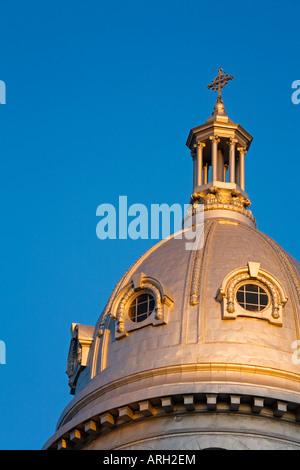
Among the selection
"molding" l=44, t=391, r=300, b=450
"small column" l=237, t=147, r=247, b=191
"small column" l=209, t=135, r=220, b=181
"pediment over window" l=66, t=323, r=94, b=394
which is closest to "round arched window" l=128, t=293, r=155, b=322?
"pediment over window" l=66, t=323, r=94, b=394

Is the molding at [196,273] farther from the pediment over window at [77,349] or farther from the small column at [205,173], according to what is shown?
the small column at [205,173]

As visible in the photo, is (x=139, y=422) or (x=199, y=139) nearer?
(x=139, y=422)


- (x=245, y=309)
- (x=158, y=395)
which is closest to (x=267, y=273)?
(x=245, y=309)

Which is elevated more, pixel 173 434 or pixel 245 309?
pixel 245 309

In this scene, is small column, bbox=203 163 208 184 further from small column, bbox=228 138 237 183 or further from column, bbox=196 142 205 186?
small column, bbox=228 138 237 183

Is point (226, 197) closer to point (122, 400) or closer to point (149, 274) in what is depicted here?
point (149, 274)

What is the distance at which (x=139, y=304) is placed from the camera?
73.7 m

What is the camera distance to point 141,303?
7362cm

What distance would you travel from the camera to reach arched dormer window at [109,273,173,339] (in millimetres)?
72562

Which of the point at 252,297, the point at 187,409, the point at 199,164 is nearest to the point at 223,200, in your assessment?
the point at 199,164

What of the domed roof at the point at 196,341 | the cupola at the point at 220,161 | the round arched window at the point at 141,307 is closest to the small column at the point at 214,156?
the cupola at the point at 220,161

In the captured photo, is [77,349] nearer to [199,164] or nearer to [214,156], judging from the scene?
[199,164]
